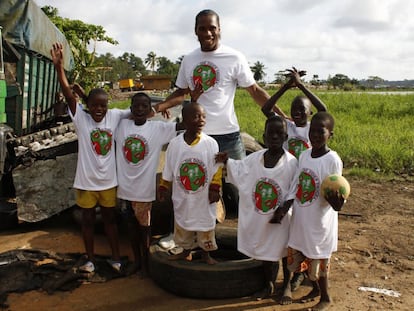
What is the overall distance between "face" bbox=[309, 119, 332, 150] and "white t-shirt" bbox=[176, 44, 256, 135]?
784mm

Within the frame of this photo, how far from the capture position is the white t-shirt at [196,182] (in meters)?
3.48

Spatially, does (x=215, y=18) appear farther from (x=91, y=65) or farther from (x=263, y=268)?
(x=91, y=65)

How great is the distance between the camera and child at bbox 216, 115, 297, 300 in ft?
10.9

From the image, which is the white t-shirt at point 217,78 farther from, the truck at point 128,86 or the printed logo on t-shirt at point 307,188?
the truck at point 128,86

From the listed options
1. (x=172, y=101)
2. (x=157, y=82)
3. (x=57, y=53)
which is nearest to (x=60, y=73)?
(x=57, y=53)

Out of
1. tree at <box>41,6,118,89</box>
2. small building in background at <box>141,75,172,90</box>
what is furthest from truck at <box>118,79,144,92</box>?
tree at <box>41,6,118,89</box>

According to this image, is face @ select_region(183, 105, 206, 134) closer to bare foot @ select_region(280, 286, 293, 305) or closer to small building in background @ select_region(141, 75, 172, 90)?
bare foot @ select_region(280, 286, 293, 305)

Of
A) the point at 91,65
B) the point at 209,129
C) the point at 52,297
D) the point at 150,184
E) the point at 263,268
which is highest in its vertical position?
the point at 91,65

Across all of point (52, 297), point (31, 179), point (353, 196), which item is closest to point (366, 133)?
point (353, 196)

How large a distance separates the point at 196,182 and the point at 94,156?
0.91 meters

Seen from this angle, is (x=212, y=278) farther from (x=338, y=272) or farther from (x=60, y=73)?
(x=60, y=73)

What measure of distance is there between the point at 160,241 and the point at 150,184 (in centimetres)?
56

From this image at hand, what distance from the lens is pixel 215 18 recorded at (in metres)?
3.61

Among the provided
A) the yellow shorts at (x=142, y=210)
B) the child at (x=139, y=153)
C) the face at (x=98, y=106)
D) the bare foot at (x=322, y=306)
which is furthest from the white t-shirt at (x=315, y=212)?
the face at (x=98, y=106)
